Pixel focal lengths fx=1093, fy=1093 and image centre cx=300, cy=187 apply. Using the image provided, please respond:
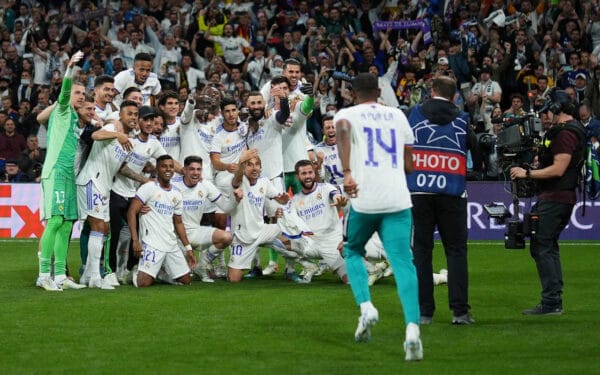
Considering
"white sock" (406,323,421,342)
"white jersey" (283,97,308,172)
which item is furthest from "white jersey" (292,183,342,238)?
"white sock" (406,323,421,342)

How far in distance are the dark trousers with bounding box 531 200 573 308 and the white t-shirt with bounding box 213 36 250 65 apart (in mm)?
15340

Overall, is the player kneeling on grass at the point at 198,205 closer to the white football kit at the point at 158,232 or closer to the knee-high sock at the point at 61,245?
the white football kit at the point at 158,232

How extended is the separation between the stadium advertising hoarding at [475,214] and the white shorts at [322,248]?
643cm

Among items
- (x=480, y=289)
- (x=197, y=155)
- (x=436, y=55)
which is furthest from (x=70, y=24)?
(x=480, y=289)

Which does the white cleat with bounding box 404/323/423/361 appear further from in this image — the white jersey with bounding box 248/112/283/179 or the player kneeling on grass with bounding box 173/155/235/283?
the white jersey with bounding box 248/112/283/179

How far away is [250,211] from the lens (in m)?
13.9

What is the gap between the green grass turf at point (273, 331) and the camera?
7.86 m

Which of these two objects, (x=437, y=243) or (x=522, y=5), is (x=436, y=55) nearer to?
(x=522, y=5)

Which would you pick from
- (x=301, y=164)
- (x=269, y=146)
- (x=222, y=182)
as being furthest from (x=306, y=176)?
(x=222, y=182)

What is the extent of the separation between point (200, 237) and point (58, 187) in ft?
6.91

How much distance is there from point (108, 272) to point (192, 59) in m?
12.6

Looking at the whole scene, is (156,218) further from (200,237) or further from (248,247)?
(248,247)

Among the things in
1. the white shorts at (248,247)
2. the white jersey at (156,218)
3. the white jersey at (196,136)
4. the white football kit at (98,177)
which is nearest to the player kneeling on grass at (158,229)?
the white jersey at (156,218)

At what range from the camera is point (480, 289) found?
1262 centimetres
